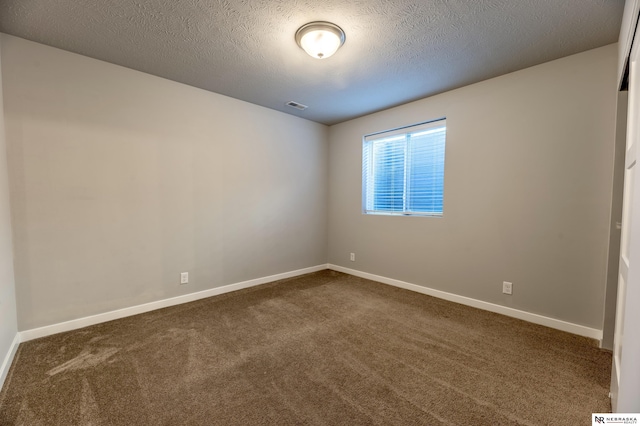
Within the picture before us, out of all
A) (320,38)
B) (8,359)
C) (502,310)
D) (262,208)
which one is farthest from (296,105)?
(8,359)

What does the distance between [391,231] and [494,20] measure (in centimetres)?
250

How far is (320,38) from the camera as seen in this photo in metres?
2.00

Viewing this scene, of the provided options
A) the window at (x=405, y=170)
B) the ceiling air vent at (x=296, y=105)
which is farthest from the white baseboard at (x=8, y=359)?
the window at (x=405, y=170)

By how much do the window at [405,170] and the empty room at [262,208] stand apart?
3 centimetres

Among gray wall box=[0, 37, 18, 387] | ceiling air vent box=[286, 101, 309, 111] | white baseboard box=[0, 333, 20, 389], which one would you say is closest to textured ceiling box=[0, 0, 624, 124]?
ceiling air vent box=[286, 101, 309, 111]

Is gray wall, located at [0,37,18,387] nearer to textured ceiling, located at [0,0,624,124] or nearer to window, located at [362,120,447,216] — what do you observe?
textured ceiling, located at [0,0,624,124]

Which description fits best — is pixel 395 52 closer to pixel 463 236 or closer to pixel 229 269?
pixel 463 236

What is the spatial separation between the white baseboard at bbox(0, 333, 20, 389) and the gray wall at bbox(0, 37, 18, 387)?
2 centimetres

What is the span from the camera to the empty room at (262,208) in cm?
159

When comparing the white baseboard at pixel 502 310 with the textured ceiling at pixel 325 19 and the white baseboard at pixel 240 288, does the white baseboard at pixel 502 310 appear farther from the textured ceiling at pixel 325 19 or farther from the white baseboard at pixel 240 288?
the textured ceiling at pixel 325 19

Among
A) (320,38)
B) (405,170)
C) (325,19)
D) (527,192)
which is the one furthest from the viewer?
(405,170)

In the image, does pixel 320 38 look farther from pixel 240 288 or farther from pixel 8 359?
pixel 8 359

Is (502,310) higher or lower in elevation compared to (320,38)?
lower

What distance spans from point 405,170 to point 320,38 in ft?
7.11
